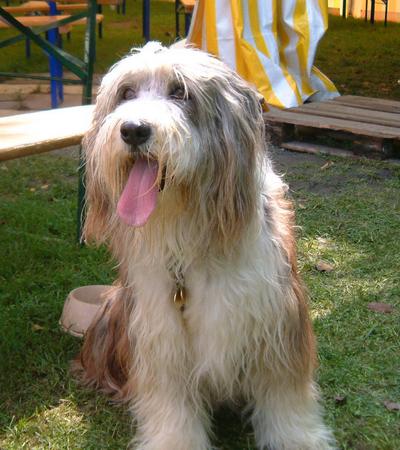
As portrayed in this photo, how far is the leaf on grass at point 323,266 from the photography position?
13.8 feet

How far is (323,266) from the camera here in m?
4.23

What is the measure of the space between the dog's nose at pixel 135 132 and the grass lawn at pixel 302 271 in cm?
119

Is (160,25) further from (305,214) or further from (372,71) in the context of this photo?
(305,214)

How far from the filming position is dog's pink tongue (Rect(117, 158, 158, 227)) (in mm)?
2281

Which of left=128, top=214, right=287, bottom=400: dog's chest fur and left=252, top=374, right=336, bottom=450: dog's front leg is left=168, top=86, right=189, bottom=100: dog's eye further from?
left=252, top=374, right=336, bottom=450: dog's front leg

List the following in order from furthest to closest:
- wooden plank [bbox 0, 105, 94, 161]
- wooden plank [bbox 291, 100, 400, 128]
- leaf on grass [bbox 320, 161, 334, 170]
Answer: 1. wooden plank [bbox 291, 100, 400, 128]
2. leaf on grass [bbox 320, 161, 334, 170]
3. wooden plank [bbox 0, 105, 94, 161]

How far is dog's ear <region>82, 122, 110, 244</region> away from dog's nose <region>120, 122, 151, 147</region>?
0.77ft

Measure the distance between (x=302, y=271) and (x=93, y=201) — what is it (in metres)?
1.88

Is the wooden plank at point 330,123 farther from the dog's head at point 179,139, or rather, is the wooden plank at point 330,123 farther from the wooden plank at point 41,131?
the dog's head at point 179,139

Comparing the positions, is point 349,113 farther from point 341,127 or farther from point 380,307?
point 380,307

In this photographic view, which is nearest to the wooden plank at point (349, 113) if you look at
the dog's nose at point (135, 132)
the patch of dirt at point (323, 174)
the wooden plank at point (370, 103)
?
the wooden plank at point (370, 103)

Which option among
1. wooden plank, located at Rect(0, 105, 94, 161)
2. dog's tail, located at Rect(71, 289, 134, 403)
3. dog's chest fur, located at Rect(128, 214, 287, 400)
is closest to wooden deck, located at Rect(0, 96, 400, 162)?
wooden plank, located at Rect(0, 105, 94, 161)

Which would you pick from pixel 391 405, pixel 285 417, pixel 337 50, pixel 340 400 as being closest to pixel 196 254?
pixel 285 417

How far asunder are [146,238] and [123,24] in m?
11.5
